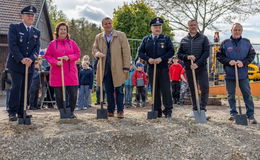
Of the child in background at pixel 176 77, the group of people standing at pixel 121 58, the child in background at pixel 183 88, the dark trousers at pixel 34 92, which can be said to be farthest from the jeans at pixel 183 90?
the dark trousers at pixel 34 92

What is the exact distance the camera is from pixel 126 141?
4.61 m

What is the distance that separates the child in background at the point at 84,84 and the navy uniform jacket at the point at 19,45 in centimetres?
353

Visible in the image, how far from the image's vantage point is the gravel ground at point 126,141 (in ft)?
13.9

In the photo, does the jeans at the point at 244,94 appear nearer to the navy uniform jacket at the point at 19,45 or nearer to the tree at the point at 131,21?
the navy uniform jacket at the point at 19,45

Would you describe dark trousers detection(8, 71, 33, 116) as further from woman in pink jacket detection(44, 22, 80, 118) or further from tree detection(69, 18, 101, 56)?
tree detection(69, 18, 101, 56)

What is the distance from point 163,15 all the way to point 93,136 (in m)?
19.7

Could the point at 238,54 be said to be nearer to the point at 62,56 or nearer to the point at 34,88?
the point at 62,56

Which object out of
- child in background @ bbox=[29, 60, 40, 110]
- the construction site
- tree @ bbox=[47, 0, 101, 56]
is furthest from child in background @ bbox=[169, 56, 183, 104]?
tree @ bbox=[47, 0, 101, 56]

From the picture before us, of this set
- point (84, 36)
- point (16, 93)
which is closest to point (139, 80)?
point (16, 93)

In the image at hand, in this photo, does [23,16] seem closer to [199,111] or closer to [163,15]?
[199,111]

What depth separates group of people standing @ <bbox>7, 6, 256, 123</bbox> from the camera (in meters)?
5.77

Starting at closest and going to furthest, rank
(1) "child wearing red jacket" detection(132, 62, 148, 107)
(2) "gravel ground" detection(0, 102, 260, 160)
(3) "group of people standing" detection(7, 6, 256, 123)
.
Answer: (2) "gravel ground" detection(0, 102, 260, 160), (3) "group of people standing" detection(7, 6, 256, 123), (1) "child wearing red jacket" detection(132, 62, 148, 107)

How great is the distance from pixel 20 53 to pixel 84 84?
388 cm

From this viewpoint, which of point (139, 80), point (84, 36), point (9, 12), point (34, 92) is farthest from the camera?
point (84, 36)
